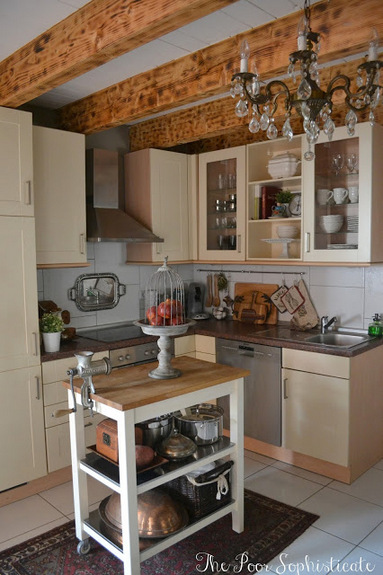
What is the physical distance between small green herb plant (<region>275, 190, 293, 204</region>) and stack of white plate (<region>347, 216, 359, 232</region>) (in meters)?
0.55

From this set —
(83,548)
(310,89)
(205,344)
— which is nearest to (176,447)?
(83,548)

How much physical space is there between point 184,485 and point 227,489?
23cm

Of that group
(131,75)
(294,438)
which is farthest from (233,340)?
(131,75)

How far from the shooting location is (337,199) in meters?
3.23

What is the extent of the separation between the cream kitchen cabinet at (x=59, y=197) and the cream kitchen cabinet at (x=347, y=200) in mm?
1596

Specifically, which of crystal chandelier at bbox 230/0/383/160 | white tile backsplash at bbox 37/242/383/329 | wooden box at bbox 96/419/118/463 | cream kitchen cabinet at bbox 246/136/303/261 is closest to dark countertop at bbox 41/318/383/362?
white tile backsplash at bbox 37/242/383/329

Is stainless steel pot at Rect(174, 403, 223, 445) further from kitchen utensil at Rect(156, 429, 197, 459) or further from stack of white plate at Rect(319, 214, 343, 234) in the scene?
stack of white plate at Rect(319, 214, 343, 234)

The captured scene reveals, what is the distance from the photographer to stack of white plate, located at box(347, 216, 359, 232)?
10.3 feet

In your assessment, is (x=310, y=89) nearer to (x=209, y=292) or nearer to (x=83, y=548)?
(x=83, y=548)

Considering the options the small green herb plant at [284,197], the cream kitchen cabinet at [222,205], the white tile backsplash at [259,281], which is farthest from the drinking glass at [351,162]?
the cream kitchen cabinet at [222,205]

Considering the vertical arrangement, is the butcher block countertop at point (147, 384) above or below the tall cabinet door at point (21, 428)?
above

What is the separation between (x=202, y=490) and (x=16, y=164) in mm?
2102

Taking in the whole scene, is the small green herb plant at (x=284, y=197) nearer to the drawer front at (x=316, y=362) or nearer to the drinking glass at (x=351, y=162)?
the drinking glass at (x=351, y=162)

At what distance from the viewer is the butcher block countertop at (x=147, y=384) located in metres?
2.03
